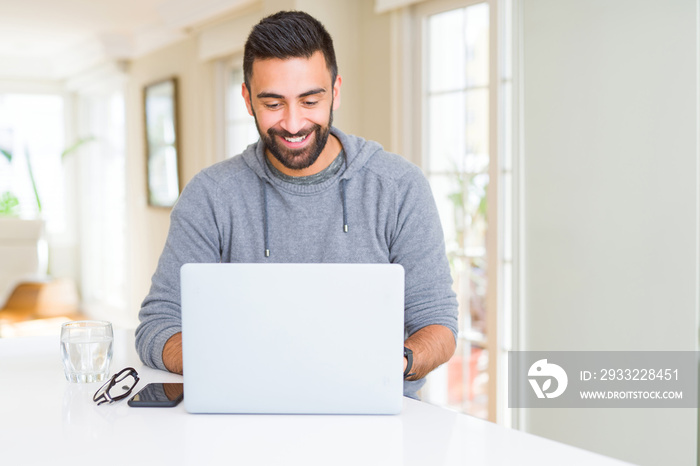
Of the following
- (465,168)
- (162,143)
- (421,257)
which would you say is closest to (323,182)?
(421,257)

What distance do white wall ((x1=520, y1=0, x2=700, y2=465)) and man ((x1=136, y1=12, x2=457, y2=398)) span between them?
3.12 ft

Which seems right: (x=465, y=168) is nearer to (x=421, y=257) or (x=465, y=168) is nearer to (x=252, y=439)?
(x=421, y=257)

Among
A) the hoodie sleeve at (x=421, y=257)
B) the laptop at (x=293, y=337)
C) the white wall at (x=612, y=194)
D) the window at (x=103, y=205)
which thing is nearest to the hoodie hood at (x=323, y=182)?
the hoodie sleeve at (x=421, y=257)

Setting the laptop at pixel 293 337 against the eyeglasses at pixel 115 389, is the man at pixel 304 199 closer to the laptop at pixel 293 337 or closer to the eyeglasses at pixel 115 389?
the eyeglasses at pixel 115 389

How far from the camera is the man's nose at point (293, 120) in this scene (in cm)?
152

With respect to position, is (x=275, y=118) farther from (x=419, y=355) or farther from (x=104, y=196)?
(x=104, y=196)

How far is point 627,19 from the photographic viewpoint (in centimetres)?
226

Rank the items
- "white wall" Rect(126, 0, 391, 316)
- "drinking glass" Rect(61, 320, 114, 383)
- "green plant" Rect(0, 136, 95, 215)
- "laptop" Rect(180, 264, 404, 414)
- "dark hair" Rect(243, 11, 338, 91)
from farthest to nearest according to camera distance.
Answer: "green plant" Rect(0, 136, 95, 215) < "white wall" Rect(126, 0, 391, 316) < "dark hair" Rect(243, 11, 338, 91) < "drinking glass" Rect(61, 320, 114, 383) < "laptop" Rect(180, 264, 404, 414)

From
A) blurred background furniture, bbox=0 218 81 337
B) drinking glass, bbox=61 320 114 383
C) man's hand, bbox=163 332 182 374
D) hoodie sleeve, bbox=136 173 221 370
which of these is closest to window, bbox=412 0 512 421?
hoodie sleeve, bbox=136 173 221 370

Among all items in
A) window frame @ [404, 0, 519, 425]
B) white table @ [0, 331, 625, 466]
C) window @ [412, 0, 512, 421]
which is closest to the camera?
white table @ [0, 331, 625, 466]

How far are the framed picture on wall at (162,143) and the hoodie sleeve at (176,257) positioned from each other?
381 cm

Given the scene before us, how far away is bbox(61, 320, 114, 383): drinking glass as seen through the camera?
1256 millimetres

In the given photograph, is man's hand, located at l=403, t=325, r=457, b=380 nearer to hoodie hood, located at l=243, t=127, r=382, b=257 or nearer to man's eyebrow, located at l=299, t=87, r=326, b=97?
hoodie hood, located at l=243, t=127, r=382, b=257

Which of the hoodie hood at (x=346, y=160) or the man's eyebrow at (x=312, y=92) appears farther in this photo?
the hoodie hood at (x=346, y=160)
